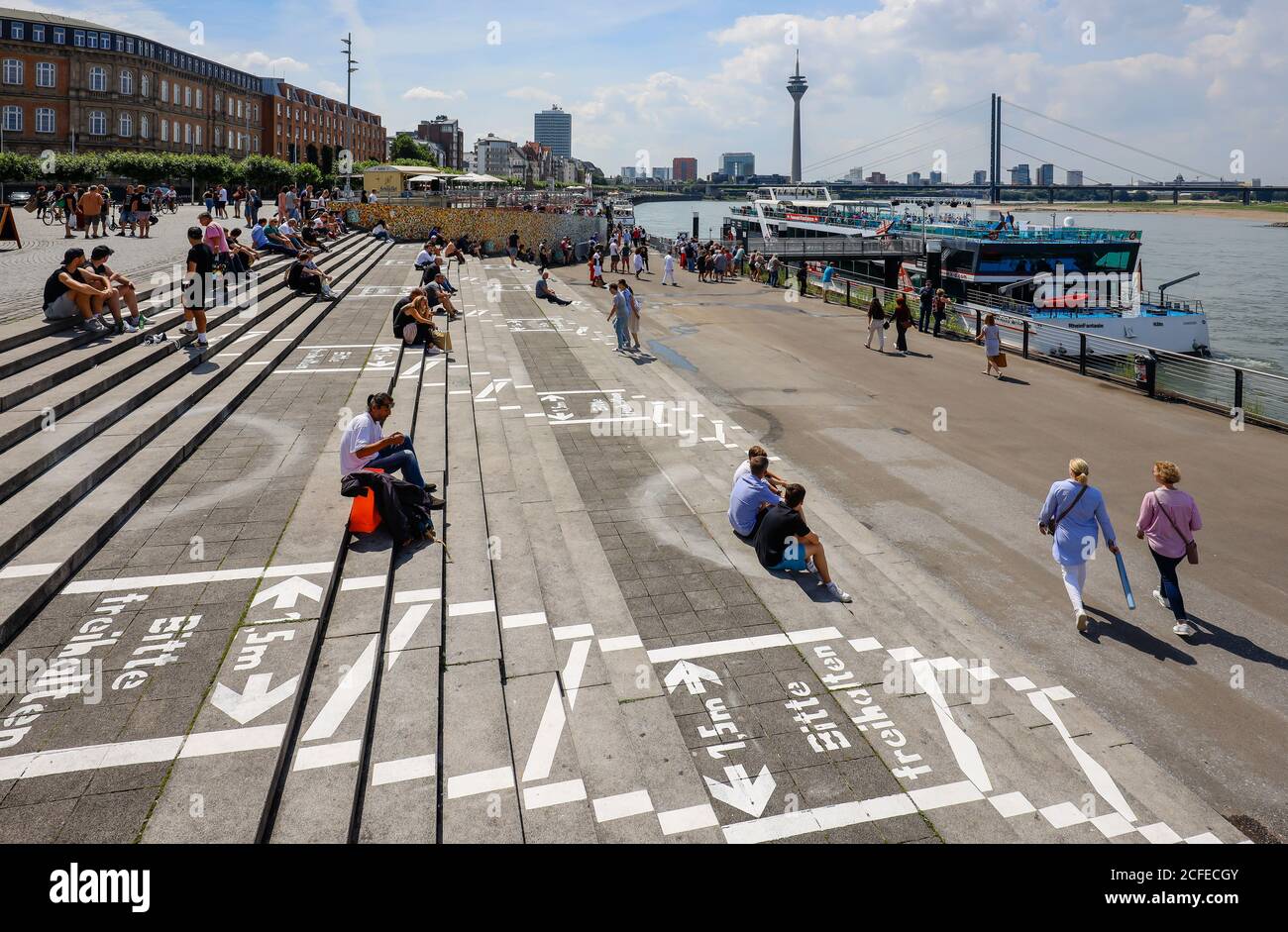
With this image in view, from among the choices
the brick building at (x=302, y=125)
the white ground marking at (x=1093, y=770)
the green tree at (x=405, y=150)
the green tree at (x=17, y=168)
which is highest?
the green tree at (x=405, y=150)

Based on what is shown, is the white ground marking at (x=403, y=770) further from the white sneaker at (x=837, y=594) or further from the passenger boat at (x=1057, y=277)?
the passenger boat at (x=1057, y=277)

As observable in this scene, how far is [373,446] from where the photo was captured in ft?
25.8

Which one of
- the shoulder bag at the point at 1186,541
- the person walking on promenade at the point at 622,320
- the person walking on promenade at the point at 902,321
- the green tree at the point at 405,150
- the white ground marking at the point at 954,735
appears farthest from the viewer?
the green tree at the point at 405,150

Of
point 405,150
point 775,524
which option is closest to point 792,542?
point 775,524

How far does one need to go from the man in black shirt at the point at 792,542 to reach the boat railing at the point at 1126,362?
35.4ft

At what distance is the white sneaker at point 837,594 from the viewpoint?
739 centimetres

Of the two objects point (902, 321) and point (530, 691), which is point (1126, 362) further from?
point (530, 691)

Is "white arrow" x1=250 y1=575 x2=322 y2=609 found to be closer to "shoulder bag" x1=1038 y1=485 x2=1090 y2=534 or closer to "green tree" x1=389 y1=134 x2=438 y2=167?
"shoulder bag" x1=1038 y1=485 x2=1090 y2=534

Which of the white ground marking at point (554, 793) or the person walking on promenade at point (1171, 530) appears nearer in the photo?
the white ground marking at point (554, 793)

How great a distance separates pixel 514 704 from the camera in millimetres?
5605

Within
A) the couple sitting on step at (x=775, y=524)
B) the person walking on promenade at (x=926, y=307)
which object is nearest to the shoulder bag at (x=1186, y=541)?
the couple sitting on step at (x=775, y=524)

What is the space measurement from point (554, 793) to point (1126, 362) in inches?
1049

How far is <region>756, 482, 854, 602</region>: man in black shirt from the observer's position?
24.9ft
